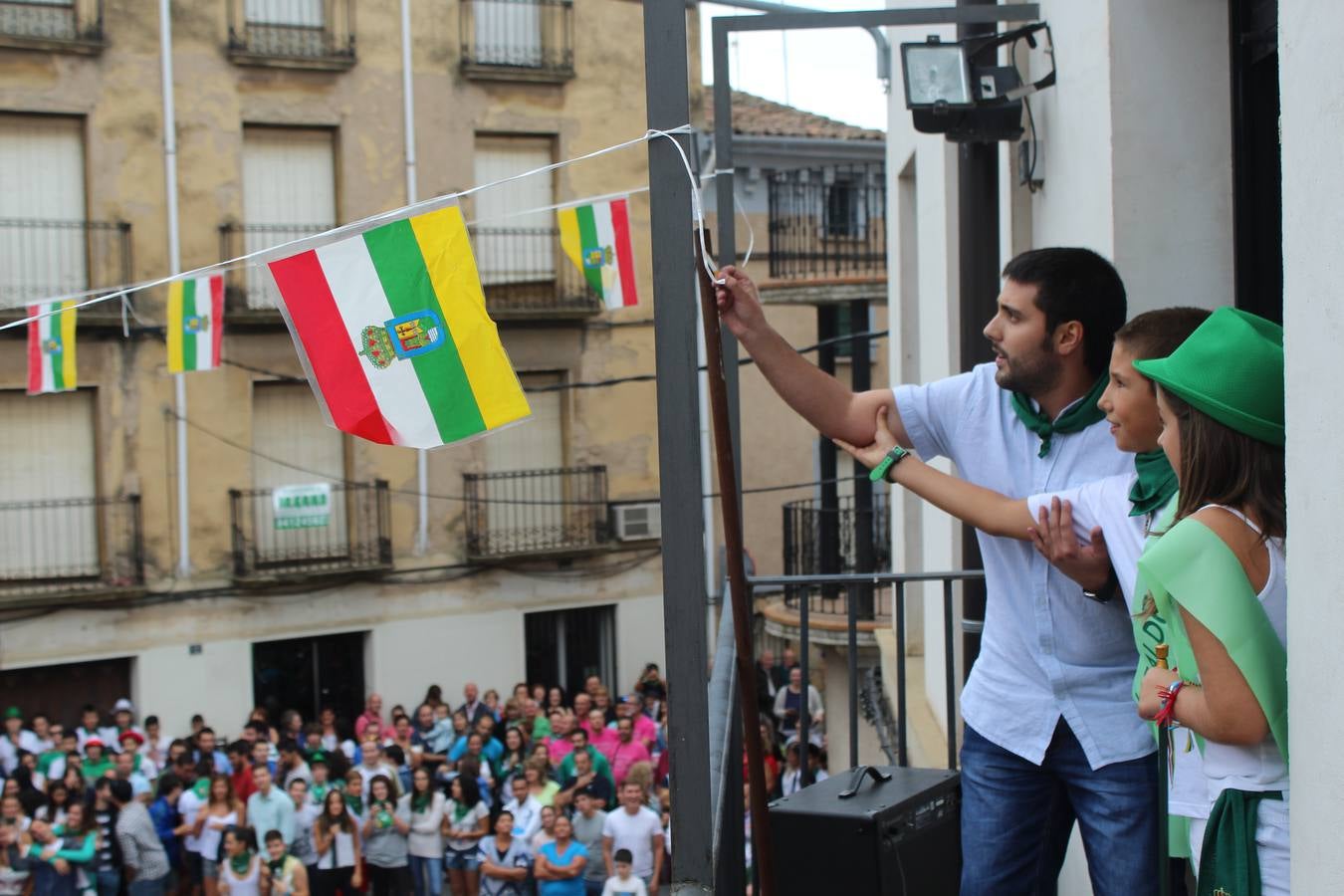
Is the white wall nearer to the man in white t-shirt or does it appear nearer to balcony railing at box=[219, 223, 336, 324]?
the man in white t-shirt

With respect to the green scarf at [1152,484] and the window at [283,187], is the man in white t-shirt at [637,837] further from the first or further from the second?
the window at [283,187]

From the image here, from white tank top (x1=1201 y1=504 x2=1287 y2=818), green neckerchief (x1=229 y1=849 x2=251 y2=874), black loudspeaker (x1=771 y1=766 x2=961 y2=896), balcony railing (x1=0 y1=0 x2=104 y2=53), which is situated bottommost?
green neckerchief (x1=229 y1=849 x2=251 y2=874)

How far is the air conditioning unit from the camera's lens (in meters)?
21.3

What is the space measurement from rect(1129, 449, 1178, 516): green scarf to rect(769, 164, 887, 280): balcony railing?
16458 millimetres

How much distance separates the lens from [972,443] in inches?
128

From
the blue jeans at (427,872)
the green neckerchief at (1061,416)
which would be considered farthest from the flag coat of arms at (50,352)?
the green neckerchief at (1061,416)

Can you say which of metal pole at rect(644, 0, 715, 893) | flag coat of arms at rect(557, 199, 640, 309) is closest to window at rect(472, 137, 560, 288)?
flag coat of arms at rect(557, 199, 640, 309)

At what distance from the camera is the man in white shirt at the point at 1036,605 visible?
305cm

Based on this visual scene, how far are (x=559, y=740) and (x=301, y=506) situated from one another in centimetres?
800

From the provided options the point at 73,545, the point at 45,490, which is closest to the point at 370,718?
the point at 73,545

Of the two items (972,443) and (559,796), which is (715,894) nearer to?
(972,443)

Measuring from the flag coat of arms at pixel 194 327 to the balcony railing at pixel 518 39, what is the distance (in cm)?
730

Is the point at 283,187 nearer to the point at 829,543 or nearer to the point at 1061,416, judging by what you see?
the point at 829,543

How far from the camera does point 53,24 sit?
18312 mm
